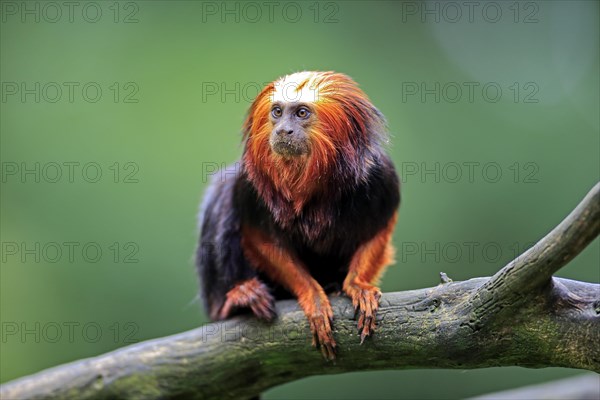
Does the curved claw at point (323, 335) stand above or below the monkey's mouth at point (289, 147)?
below

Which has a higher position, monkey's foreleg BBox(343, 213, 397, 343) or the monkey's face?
the monkey's face

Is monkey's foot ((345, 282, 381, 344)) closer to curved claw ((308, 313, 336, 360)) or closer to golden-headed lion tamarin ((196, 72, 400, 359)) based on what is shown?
golden-headed lion tamarin ((196, 72, 400, 359))

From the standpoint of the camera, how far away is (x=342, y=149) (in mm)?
3422

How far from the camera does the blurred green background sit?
650cm

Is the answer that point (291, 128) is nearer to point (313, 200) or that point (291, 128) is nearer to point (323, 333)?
point (313, 200)

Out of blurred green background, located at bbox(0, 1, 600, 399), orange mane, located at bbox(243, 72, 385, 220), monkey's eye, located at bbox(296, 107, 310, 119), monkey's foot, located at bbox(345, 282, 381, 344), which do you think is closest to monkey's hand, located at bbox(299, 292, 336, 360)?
monkey's foot, located at bbox(345, 282, 381, 344)

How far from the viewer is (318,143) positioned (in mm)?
3381

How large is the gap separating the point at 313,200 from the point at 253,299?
62 centimetres

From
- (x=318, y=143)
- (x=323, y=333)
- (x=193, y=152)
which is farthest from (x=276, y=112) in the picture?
(x=193, y=152)

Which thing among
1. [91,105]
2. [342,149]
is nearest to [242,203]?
[342,149]

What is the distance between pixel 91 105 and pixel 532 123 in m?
4.32

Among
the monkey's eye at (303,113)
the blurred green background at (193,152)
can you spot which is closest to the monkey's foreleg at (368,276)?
the monkey's eye at (303,113)

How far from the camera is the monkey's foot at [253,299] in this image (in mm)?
3568

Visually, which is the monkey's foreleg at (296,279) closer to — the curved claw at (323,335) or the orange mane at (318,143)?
the curved claw at (323,335)
